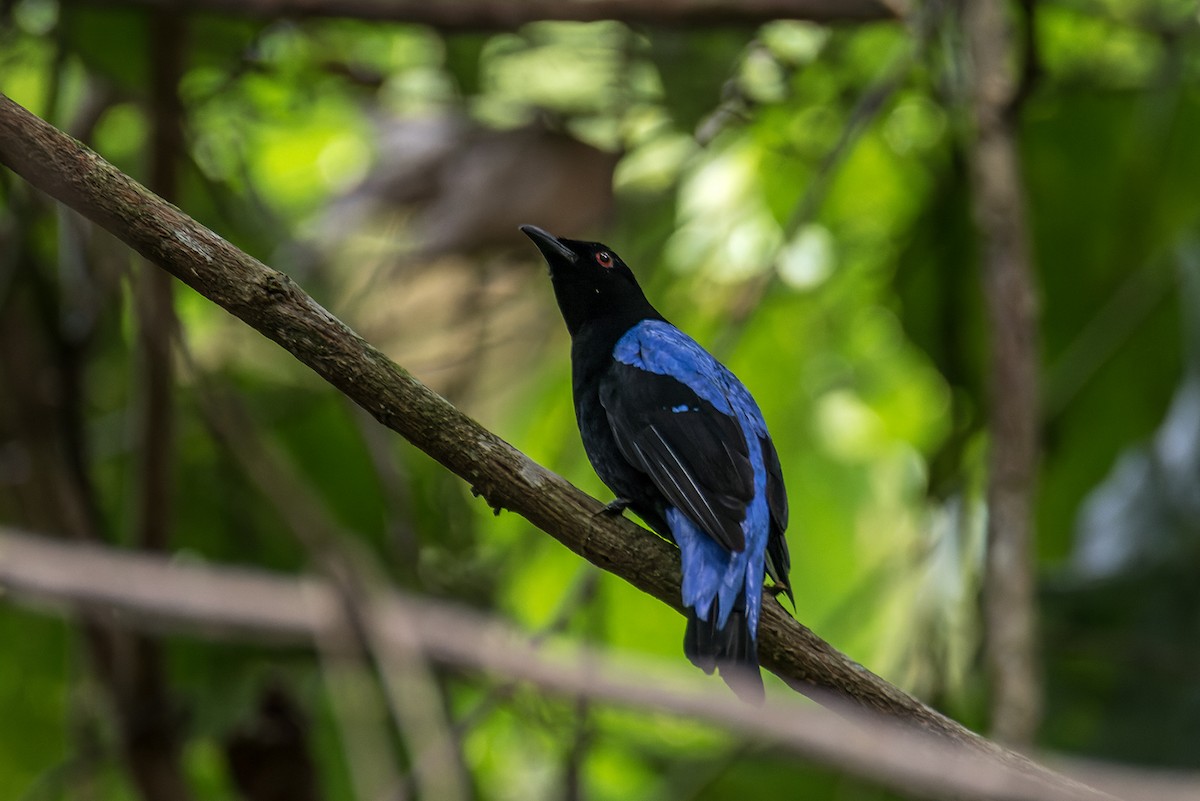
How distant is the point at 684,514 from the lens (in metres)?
2.83

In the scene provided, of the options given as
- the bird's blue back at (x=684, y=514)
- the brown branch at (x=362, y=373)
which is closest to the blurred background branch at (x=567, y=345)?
the bird's blue back at (x=684, y=514)

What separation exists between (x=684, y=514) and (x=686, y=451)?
22 cm

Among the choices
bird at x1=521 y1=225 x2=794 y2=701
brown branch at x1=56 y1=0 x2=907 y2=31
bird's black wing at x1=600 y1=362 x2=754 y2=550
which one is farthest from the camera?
brown branch at x1=56 y1=0 x2=907 y2=31

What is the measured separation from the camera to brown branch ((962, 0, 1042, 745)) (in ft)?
10.6

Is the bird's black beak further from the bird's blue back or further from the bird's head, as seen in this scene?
the bird's blue back

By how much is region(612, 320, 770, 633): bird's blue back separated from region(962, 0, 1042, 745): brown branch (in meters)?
0.71

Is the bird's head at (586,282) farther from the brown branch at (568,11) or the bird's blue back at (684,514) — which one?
the brown branch at (568,11)

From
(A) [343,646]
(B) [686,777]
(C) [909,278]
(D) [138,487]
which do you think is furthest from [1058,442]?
(A) [343,646]

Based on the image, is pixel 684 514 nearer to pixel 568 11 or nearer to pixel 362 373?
pixel 362 373

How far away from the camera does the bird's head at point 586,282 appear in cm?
380

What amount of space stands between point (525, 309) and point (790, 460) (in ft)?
4.17

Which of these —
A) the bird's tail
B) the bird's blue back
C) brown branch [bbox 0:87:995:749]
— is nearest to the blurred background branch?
the bird's blue back

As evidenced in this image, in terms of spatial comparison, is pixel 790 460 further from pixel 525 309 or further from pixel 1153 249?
pixel 1153 249

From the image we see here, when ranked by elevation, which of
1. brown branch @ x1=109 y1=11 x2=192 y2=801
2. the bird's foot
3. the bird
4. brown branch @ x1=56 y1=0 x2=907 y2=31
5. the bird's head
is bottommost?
brown branch @ x1=109 y1=11 x2=192 y2=801
